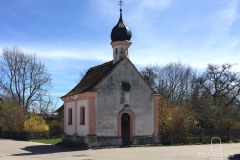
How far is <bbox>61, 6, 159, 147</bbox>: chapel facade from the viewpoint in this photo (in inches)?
1101

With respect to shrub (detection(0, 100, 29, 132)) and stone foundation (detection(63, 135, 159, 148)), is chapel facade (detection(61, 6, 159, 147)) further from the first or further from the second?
shrub (detection(0, 100, 29, 132))

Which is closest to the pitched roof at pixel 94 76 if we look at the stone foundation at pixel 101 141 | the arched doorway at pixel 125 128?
the arched doorway at pixel 125 128

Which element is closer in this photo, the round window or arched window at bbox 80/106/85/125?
the round window

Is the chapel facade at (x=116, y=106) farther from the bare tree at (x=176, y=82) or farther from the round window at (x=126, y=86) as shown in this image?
A: the bare tree at (x=176, y=82)

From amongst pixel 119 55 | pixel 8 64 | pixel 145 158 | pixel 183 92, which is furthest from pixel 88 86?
pixel 183 92

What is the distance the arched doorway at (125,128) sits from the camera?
29.0 metres

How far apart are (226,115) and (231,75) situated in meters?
7.90

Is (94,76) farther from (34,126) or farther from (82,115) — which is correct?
(34,126)

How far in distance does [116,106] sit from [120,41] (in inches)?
230

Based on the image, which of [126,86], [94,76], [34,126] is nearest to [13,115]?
[34,126]

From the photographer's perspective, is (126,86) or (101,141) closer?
(101,141)

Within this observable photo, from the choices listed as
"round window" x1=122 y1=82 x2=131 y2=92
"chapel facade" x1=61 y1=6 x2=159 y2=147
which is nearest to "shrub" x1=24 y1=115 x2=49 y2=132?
"chapel facade" x1=61 y1=6 x2=159 y2=147

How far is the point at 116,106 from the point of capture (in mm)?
28906

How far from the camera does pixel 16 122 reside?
149 feet
